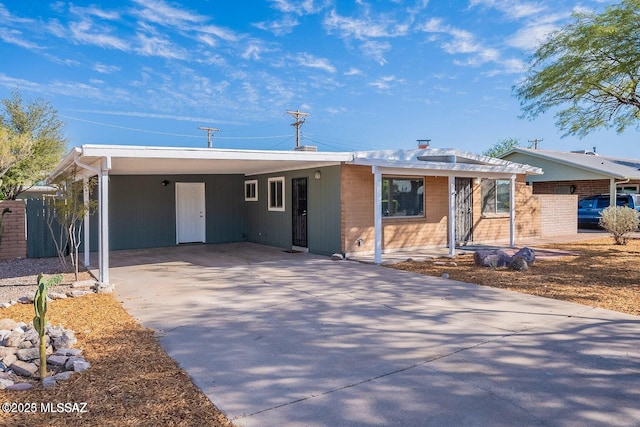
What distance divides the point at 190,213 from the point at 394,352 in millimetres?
11282

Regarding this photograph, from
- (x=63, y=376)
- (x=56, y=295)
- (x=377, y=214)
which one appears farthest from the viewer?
(x=377, y=214)

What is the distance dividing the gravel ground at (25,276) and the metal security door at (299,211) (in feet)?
17.8

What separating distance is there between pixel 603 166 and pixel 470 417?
72.9 feet

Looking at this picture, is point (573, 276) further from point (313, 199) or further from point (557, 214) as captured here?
point (557, 214)

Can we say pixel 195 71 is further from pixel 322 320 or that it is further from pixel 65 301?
pixel 322 320

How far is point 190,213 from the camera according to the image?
14141 millimetres

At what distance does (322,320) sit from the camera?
5242 mm

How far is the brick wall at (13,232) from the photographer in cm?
Answer: 1082

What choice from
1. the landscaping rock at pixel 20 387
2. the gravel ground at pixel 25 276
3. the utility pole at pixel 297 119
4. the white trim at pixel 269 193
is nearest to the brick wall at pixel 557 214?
the white trim at pixel 269 193

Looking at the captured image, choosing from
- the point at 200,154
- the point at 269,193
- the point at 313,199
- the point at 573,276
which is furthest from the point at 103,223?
the point at 573,276

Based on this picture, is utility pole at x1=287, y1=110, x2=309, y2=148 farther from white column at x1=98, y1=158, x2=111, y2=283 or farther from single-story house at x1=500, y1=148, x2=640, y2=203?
white column at x1=98, y1=158, x2=111, y2=283

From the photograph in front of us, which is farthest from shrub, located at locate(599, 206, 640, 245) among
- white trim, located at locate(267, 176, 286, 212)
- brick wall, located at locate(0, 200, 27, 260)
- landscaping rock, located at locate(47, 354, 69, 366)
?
Result: brick wall, located at locate(0, 200, 27, 260)

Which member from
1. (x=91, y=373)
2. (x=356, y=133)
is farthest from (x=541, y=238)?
(x=356, y=133)

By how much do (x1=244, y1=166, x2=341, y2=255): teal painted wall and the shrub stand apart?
8.97 meters
